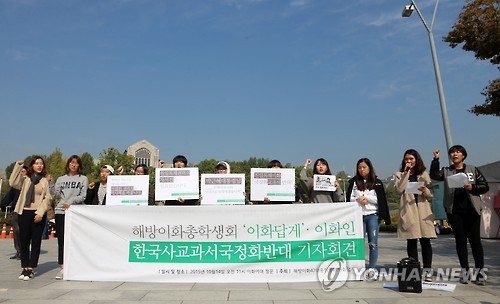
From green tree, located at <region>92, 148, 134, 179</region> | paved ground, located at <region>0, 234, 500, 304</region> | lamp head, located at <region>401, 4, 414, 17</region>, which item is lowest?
paved ground, located at <region>0, 234, 500, 304</region>

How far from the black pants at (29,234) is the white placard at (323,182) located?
4.53m

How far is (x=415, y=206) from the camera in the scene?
5691 mm

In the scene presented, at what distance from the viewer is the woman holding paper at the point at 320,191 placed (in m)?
6.38

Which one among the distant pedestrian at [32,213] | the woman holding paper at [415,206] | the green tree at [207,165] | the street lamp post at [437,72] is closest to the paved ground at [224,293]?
the distant pedestrian at [32,213]

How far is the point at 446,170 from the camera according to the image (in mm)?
5758

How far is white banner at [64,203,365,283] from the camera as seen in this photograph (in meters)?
5.54

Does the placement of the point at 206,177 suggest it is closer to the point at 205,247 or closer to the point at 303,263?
the point at 205,247

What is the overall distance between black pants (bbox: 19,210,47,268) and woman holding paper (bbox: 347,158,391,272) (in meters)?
5.13

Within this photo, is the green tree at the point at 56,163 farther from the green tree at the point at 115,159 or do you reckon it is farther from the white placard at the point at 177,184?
the white placard at the point at 177,184

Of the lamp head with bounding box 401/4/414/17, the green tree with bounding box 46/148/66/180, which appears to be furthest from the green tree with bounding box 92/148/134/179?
the lamp head with bounding box 401/4/414/17

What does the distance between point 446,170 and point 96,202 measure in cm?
582

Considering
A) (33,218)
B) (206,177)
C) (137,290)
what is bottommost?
(137,290)

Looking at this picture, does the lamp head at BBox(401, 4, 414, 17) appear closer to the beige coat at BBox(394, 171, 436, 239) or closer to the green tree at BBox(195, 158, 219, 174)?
the beige coat at BBox(394, 171, 436, 239)

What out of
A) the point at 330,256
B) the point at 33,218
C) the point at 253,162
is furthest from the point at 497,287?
the point at 253,162
